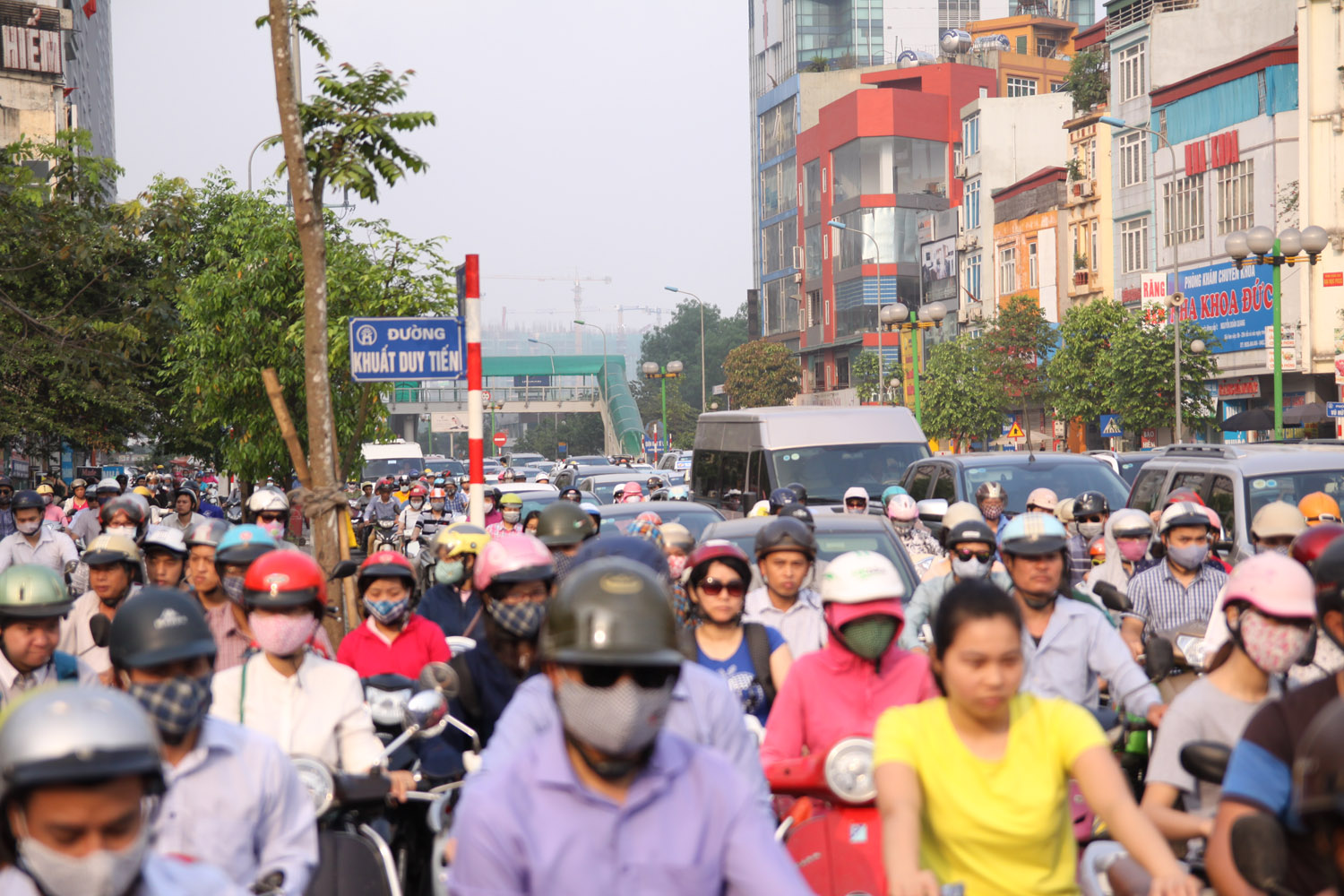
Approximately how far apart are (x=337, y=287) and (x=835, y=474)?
19.8ft

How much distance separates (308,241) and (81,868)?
788 centimetres

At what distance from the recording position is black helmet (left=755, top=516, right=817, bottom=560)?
6734mm

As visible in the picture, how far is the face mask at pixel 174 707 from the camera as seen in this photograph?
3.80 meters

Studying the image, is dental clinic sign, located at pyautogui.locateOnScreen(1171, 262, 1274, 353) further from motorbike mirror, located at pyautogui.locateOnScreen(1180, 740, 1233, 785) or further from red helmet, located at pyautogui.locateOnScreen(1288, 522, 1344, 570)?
motorbike mirror, located at pyautogui.locateOnScreen(1180, 740, 1233, 785)

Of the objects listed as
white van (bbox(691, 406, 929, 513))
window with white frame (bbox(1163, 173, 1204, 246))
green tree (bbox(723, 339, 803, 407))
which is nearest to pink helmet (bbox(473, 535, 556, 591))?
white van (bbox(691, 406, 929, 513))

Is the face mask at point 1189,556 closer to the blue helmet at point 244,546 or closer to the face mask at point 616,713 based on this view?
the blue helmet at point 244,546

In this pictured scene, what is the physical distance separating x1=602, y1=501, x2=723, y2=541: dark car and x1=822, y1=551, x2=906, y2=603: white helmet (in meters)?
8.65

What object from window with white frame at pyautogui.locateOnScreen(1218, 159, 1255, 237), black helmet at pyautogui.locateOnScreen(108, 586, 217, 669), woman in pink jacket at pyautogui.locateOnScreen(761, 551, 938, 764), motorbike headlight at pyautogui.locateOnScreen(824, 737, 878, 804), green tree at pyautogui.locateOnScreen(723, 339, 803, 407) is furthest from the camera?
green tree at pyautogui.locateOnScreen(723, 339, 803, 407)

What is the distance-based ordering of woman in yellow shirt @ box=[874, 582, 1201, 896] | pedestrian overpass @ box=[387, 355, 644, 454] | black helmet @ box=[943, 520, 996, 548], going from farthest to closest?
pedestrian overpass @ box=[387, 355, 644, 454], black helmet @ box=[943, 520, 996, 548], woman in yellow shirt @ box=[874, 582, 1201, 896]

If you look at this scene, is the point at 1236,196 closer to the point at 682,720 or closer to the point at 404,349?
the point at 404,349

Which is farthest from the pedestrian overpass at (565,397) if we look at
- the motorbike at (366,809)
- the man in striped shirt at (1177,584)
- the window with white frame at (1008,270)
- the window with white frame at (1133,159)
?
the motorbike at (366,809)

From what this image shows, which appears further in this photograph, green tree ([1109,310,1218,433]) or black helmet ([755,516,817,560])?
green tree ([1109,310,1218,433])

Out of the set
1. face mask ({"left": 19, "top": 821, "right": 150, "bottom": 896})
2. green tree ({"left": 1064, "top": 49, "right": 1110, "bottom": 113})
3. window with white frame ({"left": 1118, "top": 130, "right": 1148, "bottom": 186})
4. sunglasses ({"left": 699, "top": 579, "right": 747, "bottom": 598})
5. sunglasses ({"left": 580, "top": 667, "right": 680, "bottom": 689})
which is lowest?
face mask ({"left": 19, "top": 821, "right": 150, "bottom": 896})

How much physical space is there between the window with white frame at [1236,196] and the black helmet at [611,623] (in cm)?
4503
